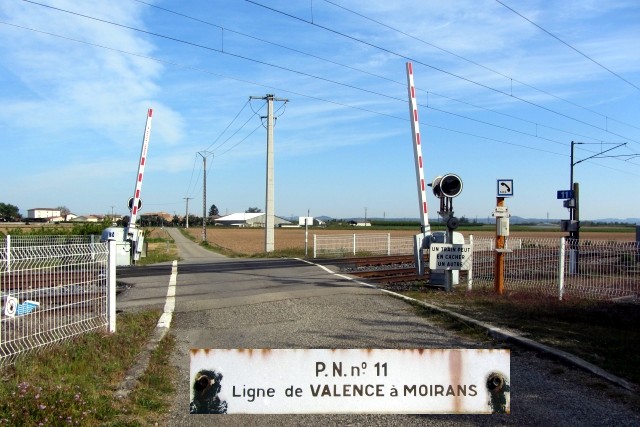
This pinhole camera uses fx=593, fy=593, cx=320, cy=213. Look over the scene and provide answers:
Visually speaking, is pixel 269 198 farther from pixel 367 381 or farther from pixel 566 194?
pixel 367 381

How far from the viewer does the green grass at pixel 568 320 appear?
7512 mm

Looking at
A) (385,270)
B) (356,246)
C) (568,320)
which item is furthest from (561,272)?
(356,246)

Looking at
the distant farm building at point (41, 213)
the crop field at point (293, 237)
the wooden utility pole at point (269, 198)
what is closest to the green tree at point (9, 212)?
the distant farm building at point (41, 213)

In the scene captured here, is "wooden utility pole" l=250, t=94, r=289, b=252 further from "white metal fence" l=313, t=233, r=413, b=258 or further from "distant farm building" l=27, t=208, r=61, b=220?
"distant farm building" l=27, t=208, r=61, b=220

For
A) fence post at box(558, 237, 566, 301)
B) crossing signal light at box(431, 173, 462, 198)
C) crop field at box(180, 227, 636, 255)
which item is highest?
crossing signal light at box(431, 173, 462, 198)

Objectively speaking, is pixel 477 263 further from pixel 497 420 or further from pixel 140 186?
pixel 497 420

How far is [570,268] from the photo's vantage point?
1441cm

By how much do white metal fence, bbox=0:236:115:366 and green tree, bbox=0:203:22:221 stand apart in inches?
4811

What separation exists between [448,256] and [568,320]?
3.83 metres

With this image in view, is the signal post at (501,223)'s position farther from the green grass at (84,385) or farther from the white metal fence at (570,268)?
the green grass at (84,385)

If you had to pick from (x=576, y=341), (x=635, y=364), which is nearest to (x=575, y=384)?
(x=635, y=364)

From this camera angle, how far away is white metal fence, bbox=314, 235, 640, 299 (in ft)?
42.6

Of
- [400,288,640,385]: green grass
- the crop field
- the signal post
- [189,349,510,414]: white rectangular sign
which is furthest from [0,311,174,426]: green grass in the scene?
the crop field

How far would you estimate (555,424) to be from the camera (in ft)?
16.8
